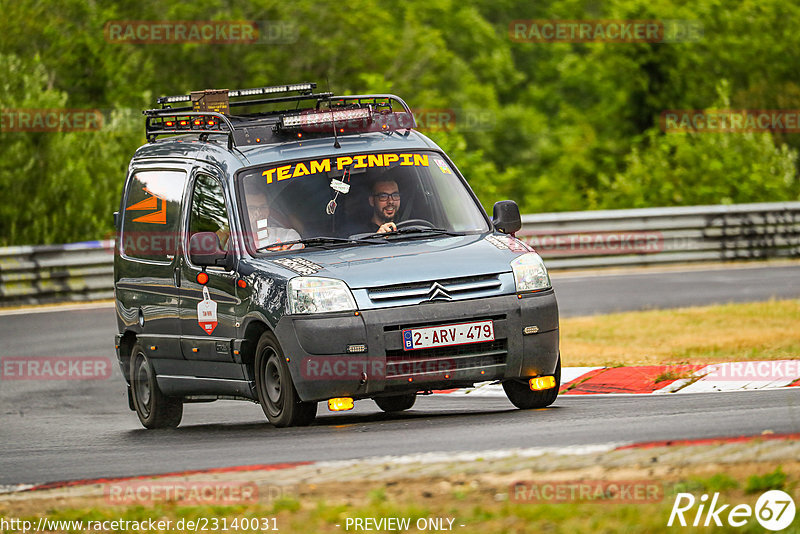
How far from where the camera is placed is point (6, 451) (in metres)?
10.2

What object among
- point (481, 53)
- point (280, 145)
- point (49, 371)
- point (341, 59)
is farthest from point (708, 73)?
point (280, 145)

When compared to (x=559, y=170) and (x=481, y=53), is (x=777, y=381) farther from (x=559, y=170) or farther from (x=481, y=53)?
(x=481, y=53)

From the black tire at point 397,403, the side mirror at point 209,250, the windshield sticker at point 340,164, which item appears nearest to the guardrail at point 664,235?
the black tire at point 397,403

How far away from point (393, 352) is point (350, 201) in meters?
1.58

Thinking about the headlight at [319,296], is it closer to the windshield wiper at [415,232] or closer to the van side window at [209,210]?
the windshield wiper at [415,232]

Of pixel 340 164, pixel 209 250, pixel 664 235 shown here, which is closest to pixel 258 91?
pixel 340 164

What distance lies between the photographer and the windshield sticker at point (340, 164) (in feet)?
33.5

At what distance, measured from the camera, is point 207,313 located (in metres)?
10.3

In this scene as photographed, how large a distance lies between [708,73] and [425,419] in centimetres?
4793

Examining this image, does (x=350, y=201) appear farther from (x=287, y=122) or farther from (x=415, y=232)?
(x=287, y=122)

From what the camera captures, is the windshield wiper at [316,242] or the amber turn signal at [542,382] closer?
the amber turn signal at [542,382]

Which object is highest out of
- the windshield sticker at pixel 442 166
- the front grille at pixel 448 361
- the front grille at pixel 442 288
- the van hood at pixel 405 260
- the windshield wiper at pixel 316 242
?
the windshield sticker at pixel 442 166

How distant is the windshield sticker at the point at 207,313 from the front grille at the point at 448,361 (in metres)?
1.76

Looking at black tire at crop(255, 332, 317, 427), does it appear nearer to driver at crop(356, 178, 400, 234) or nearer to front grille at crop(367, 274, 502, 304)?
front grille at crop(367, 274, 502, 304)
